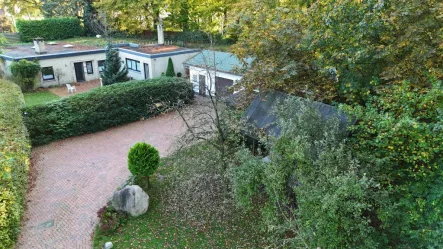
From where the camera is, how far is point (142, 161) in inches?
476

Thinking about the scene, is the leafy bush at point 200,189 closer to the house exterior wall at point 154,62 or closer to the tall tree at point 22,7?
the house exterior wall at point 154,62

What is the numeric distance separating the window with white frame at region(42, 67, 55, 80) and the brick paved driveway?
1154 centimetres

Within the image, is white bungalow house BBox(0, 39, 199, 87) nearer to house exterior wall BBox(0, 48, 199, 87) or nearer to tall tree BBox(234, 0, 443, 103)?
house exterior wall BBox(0, 48, 199, 87)

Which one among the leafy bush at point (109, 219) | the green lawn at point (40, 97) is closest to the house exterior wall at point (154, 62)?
the green lawn at point (40, 97)

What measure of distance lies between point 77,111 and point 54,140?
75.9 inches

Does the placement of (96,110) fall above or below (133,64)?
below

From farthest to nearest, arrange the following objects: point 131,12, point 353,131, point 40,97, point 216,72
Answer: point 131,12 < point 40,97 < point 216,72 < point 353,131

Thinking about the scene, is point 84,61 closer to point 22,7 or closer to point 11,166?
point 11,166

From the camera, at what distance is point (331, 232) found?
669cm

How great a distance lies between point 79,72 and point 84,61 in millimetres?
1061

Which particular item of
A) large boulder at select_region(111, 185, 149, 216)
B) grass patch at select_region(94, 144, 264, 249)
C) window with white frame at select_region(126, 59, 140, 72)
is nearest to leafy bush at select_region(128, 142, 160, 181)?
large boulder at select_region(111, 185, 149, 216)

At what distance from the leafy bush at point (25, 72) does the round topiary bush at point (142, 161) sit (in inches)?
659

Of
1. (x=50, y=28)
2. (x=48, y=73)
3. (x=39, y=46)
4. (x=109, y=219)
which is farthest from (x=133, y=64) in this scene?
(x=50, y=28)

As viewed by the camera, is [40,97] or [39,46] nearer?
[40,97]
